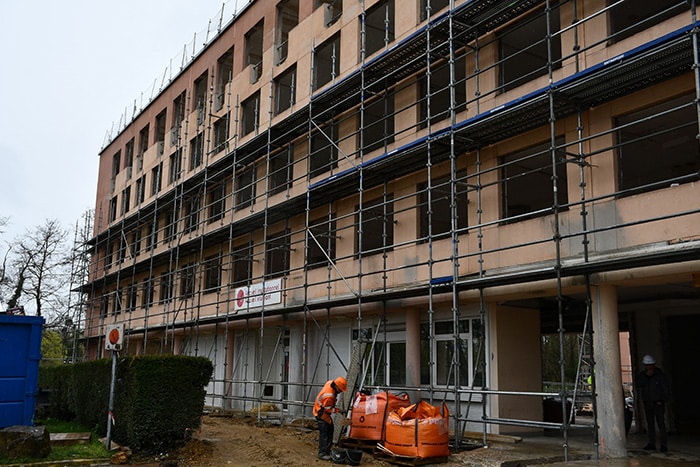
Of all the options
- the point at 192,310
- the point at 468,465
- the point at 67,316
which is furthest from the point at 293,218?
the point at 67,316

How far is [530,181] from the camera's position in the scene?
16.1 m

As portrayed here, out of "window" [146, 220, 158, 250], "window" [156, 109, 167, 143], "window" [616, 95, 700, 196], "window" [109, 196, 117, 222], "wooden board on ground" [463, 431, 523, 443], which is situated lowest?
"wooden board on ground" [463, 431, 523, 443]

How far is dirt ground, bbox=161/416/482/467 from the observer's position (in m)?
11.6

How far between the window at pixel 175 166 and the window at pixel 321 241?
9958 mm

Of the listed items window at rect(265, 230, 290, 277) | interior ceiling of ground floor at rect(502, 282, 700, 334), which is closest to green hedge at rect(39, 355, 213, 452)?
interior ceiling of ground floor at rect(502, 282, 700, 334)

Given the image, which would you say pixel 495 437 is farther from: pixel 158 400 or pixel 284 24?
pixel 284 24

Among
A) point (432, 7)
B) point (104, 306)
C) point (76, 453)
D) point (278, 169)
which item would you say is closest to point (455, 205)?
point (432, 7)

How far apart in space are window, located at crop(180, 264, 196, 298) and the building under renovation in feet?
0.42

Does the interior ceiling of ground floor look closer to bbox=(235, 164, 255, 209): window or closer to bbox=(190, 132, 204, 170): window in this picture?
bbox=(235, 164, 255, 209): window

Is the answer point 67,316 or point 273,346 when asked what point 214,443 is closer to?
point 273,346

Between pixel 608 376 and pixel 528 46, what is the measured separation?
7.39 m

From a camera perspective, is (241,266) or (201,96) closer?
(241,266)

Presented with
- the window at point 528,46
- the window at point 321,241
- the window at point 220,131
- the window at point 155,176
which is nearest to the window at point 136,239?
the window at point 155,176

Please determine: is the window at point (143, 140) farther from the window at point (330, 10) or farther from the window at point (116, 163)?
the window at point (330, 10)
